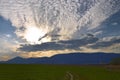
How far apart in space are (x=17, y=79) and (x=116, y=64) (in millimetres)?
97919

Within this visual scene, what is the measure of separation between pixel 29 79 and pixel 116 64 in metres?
98.9

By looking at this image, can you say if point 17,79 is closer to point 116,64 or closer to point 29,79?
point 29,79

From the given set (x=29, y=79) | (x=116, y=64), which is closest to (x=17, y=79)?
(x=29, y=79)

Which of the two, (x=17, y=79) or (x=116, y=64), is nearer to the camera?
(x=17, y=79)

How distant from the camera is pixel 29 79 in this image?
193 ft

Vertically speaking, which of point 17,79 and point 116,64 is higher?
point 116,64

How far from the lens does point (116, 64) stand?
15100 centimetres

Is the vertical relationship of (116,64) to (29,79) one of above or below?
above

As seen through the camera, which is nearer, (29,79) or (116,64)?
(29,79)

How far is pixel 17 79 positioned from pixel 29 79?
3.54m

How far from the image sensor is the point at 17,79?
61094mm
